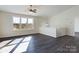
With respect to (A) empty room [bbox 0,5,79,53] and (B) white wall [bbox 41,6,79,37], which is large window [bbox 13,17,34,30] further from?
(B) white wall [bbox 41,6,79,37]

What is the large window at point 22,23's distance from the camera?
878 mm

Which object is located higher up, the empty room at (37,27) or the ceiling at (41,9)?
the ceiling at (41,9)

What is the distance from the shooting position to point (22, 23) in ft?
2.97

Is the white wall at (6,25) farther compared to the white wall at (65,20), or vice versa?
the white wall at (65,20)

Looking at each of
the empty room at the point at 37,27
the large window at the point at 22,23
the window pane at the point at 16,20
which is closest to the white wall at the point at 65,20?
the empty room at the point at 37,27

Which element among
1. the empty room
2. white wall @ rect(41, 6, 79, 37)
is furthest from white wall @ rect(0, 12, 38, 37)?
white wall @ rect(41, 6, 79, 37)

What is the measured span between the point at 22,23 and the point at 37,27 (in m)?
0.21

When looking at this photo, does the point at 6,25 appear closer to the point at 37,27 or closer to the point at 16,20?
the point at 16,20

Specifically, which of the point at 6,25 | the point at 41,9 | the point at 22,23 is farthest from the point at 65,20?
the point at 6,25

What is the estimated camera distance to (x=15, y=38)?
0.91 m

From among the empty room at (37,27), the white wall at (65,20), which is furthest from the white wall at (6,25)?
the white wall at (65,20)

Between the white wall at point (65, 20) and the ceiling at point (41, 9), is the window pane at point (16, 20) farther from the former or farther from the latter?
the white wall at point (65, 20)

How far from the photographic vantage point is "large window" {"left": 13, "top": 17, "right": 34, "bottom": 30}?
0.88 m
